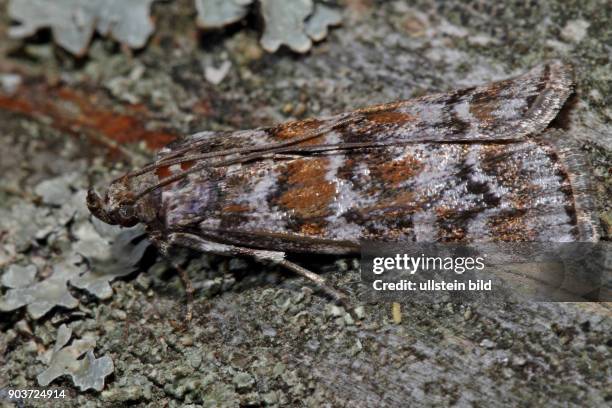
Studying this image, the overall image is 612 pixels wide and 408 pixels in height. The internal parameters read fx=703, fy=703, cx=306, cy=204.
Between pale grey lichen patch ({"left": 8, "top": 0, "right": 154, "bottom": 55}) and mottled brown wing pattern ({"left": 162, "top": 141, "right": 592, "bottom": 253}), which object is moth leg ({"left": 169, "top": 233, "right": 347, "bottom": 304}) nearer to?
mottled brown wing pattern ({"left": 162, "top": 141, "right": 592, "bottom": 253})

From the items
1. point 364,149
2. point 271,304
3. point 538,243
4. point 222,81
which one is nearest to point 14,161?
point 222,81

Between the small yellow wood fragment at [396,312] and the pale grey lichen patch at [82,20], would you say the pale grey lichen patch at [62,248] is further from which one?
the small yellow wood fragment at [396,312]

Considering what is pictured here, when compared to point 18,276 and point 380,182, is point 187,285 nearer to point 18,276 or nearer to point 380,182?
point 18,276

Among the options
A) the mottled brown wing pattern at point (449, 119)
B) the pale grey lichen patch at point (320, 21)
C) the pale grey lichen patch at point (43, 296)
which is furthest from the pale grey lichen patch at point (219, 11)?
the pale grey lichen patch at point (43, 296)

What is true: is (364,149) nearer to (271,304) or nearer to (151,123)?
(271,304)

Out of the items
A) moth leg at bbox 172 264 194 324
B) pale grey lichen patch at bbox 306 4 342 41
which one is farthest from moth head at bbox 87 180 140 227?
pale grey lichen patch at bbox 306 4 342 41

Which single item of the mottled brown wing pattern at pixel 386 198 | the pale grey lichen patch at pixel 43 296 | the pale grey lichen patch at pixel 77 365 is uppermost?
the mottled brown wing pattern at pixel 386 198

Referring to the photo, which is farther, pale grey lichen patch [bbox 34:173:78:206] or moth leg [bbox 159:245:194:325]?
pale grey lichen patch [bbox 34:173:78:206]
